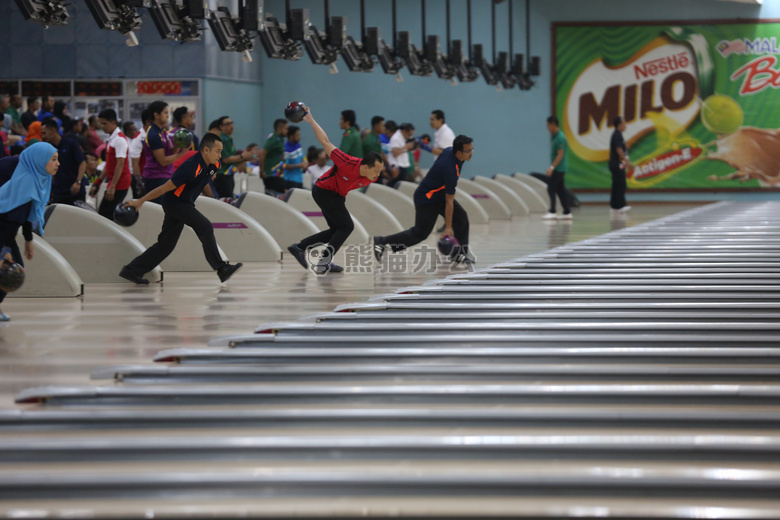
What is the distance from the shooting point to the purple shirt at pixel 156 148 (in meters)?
8.98

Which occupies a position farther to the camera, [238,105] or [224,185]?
[238,105]

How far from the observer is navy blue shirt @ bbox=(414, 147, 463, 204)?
8625mm

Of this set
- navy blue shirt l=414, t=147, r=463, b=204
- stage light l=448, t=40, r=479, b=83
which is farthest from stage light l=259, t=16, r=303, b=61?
stage light l=448, t=40, r=479, b=83

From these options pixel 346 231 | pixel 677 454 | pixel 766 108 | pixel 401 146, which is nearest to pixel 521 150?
pixel 766 108

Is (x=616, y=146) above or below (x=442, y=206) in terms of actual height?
above

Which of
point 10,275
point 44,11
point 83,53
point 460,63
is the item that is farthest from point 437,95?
point 10,275

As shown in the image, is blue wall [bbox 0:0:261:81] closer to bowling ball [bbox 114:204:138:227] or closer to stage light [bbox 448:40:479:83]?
stage light [bbox 448:40:479:83]

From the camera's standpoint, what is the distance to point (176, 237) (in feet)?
25.2

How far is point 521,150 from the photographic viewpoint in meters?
20.9

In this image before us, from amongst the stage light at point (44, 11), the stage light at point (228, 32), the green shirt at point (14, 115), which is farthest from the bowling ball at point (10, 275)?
the green shirt at point (14, 115)

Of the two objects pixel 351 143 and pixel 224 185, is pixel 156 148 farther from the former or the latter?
pixel 351 143

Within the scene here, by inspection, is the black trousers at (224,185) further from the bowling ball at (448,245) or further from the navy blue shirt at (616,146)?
the navy blue shirt at (616,146)

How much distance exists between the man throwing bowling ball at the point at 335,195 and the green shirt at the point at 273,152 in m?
3.87

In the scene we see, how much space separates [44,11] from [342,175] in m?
2.83
